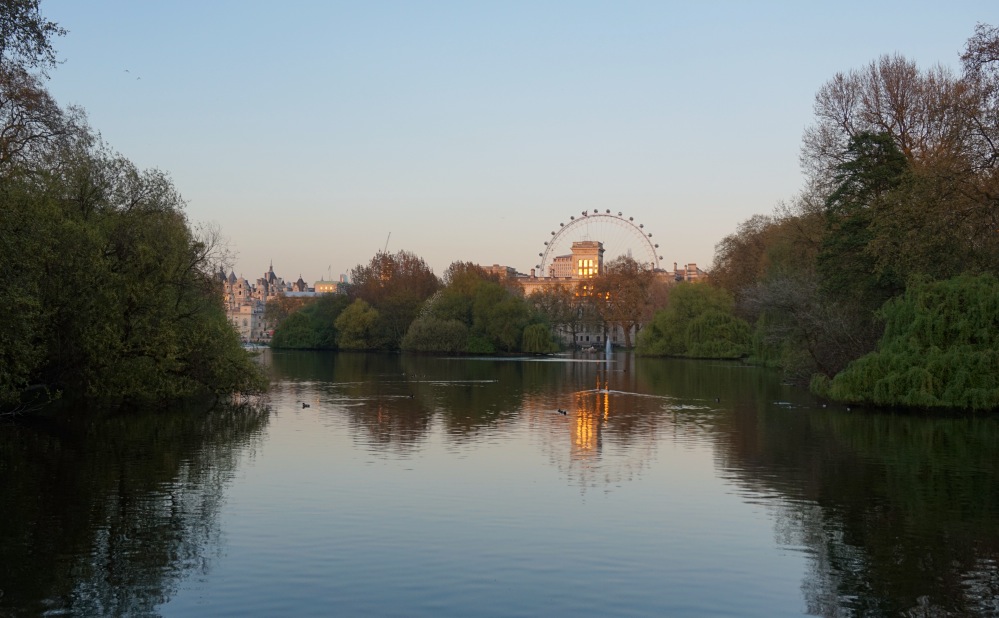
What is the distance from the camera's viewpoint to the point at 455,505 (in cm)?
2033

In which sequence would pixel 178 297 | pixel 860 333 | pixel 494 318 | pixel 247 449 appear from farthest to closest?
A: pixel 494 318
pixel 860 333
pixel 178 297
pixel 247 449

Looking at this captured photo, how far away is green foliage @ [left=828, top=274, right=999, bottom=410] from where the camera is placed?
121 feet

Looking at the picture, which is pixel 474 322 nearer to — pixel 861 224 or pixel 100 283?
pixel 861 224

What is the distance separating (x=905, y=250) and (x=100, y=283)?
30.2 meters

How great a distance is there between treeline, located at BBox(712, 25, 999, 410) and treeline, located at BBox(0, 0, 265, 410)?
2667cm

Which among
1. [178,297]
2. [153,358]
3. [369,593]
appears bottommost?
[369,593]

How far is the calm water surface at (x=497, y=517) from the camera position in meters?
13.8

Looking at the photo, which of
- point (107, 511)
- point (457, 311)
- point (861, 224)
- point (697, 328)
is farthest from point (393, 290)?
point (107, 511)

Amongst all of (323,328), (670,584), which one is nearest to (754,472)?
(670,584)

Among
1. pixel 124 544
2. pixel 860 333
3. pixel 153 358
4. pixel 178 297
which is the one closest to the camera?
pixel 124 544

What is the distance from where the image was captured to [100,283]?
3269 cm

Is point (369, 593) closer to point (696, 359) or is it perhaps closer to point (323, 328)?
point (696, 359)

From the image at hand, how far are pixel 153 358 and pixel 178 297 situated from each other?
3.31 meters

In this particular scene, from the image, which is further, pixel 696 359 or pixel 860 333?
pixel 696 359
